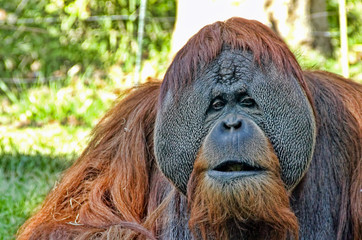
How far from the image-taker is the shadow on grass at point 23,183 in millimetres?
4188

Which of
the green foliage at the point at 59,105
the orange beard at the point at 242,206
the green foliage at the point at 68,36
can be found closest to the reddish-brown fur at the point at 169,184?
the orange beard at the point at 242,206

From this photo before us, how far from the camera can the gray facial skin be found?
2748 mm

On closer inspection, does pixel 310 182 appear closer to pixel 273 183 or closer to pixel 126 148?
pixel 273 183

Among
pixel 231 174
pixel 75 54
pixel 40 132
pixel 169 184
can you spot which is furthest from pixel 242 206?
pixel 75 54

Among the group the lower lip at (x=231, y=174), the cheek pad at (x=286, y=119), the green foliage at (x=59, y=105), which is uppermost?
the cheek pad at (x=286, y=119)

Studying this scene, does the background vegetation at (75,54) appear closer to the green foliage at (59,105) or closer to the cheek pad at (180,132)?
the green foliage at (59,105)

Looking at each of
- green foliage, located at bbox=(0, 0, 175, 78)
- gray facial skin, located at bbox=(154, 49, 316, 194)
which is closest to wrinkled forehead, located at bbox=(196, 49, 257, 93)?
gray facial skin, located at bbox=(154, 49, 316, 194)

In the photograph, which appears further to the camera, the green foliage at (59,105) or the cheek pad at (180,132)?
the green foliage at (59,105)

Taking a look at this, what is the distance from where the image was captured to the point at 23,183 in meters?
4.75

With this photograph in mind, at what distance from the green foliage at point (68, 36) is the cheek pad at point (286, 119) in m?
4.82

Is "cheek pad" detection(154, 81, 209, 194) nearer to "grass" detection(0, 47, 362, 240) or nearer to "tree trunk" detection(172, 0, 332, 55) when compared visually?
"grass" detection(0, 47, 362, 240)

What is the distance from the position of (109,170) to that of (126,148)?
146 mm

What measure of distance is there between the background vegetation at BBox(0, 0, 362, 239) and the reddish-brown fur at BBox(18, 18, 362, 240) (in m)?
2.66

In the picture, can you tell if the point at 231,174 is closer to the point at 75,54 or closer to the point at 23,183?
the point at 23,183
